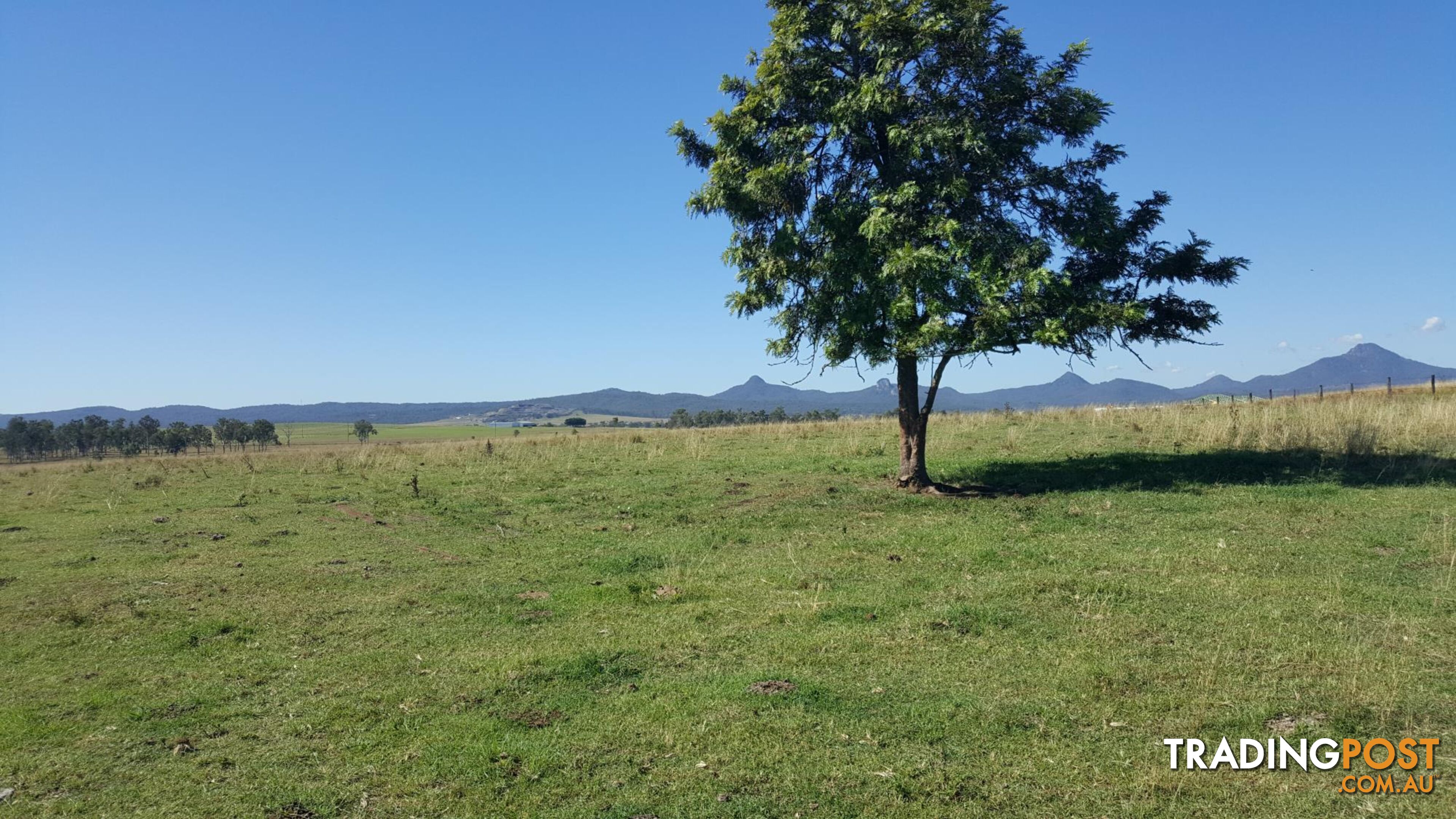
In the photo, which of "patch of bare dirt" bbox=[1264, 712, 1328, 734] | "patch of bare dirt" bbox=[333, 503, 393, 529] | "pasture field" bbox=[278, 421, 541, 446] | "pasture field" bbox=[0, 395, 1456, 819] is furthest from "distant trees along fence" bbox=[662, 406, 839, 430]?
"patch of bare dirt" bbox=[1264, 712, 1328, 734]

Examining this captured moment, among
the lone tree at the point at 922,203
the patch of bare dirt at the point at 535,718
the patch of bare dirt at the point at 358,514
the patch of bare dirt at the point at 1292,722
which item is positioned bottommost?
the patch of bare dirt at the point at 535,718

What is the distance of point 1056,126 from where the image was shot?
59.1 feet

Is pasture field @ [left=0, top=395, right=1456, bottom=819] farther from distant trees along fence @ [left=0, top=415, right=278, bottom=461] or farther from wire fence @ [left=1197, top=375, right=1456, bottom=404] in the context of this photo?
distant trees along fence @ [left=0, top=415, right=278, bottom=461]

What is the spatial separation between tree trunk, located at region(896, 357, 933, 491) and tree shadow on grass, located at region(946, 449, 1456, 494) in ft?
4.70

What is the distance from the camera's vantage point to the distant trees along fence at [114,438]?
63.3 meters

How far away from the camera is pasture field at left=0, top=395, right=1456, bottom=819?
18.6ft

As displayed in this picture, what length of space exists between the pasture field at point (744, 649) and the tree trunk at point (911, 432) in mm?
664

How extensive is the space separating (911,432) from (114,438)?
74.5 metres

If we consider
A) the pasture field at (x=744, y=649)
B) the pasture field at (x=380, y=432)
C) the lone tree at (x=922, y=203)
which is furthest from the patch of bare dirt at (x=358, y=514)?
the pasture field at (x=380, y=432)

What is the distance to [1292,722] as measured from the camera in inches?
244

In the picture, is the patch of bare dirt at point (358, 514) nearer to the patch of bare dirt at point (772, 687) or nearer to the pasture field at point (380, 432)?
the patch of bare dirt at point (772, 687)

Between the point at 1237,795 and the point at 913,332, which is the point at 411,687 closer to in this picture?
the point at 1237,795

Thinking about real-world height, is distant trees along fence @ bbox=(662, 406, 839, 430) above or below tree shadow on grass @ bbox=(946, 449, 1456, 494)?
above

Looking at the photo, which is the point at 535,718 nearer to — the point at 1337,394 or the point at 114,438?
the point at 1337,394
